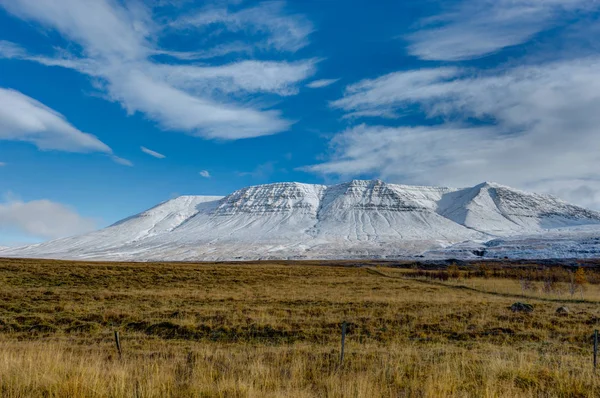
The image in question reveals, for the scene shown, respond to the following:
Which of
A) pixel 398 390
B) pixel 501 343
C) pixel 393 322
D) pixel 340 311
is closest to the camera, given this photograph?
pixel 398 390

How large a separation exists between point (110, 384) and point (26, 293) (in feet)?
84.3

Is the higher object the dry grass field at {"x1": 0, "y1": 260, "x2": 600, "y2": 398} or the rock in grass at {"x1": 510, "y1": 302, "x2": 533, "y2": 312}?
the dry grass field at {"x1": 0, "y1": 260, "x2": 600, "y2": 398}

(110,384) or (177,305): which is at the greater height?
(110,384)

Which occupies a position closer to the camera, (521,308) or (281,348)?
(281,348)

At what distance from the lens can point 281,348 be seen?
1335 cm

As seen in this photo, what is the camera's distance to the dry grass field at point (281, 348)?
24.9 ft

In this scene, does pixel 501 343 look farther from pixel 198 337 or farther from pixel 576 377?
pixel 198 337

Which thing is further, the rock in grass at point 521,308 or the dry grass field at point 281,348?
the rock in grass at point 521,308

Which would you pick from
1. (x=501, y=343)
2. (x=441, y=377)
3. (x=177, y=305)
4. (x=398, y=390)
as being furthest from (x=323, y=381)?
(x=177, y=305)

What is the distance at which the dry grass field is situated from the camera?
7.58 metres

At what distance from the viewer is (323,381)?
342 inches

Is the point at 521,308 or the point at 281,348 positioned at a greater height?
the point at 281,348

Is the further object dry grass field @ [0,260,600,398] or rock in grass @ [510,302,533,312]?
rock in grass @ [510,302,533,312]

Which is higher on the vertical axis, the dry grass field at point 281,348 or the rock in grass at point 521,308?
the dry grass field at point 281,348
